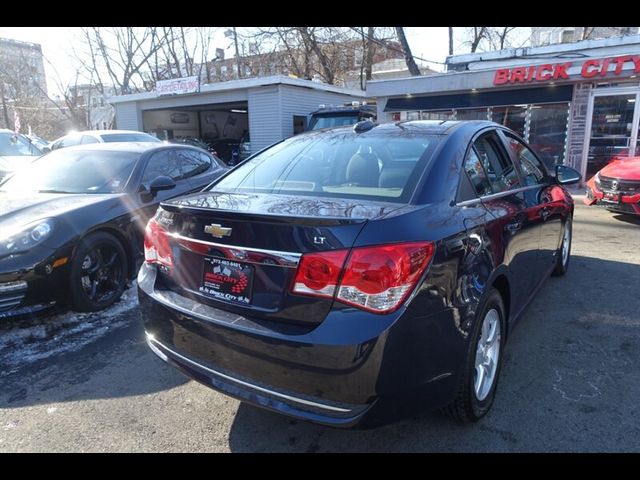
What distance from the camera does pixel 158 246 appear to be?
2490 millimetres

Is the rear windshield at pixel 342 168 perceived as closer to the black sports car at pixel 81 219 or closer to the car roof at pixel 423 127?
Result: the car roof at pixel 423 127

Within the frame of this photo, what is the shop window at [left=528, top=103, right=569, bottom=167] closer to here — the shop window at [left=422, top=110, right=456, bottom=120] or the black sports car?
the shop window at [left=422, top=110, right=456, bottom=120]

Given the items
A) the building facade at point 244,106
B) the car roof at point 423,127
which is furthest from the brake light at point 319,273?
the building facade at point 244,106

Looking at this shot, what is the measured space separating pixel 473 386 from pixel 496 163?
1545mm

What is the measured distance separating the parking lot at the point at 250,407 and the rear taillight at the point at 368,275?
840 millimetres

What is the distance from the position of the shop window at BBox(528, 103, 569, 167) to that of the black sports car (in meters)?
10.3

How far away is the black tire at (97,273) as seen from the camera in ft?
12.7

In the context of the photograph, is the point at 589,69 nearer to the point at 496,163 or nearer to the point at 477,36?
the point at 496,163

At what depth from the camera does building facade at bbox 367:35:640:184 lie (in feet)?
35.8

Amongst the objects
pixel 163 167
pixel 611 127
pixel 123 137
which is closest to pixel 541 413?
pixel 163 167

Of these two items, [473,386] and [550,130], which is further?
[550,130]

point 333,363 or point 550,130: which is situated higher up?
point 550,130

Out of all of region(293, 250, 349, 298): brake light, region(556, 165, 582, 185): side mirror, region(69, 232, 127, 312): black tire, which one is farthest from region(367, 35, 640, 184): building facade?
region(293, 250, 349, 298): brake light
